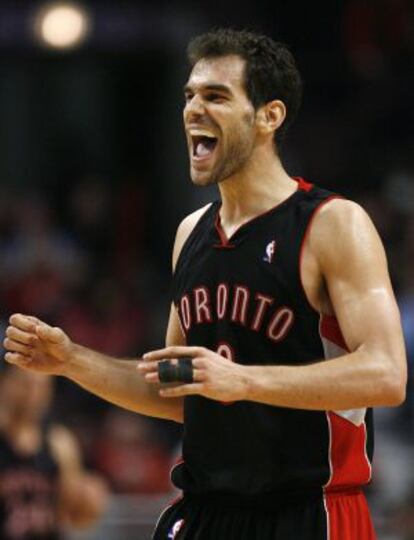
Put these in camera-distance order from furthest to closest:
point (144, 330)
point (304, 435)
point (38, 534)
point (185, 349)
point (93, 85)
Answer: point (93, 85), point (144, 330), point (38, 534), point (304, 435), point (185, 349)

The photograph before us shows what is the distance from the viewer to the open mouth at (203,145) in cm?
512

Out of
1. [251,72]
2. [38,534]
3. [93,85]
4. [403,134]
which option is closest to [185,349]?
[251,72]

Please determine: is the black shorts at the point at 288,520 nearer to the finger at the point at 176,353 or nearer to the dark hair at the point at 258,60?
the finger at the point at 176,353

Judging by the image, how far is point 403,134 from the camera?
13.9 m

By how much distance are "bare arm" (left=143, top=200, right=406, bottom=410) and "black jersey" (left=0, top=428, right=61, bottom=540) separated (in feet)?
16.2

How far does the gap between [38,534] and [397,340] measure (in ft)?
17.2

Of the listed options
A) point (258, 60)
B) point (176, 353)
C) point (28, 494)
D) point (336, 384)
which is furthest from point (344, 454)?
point (28, 494)

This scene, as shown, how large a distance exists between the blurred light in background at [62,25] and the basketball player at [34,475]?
5.12 m

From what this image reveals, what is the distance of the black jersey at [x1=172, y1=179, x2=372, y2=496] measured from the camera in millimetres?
4980

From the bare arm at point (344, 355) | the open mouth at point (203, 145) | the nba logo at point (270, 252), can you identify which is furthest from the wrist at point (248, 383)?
the open mouth at point (203, 145)

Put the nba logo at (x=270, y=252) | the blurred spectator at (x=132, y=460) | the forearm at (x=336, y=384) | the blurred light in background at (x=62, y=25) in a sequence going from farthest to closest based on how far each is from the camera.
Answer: the blurred light in background at (x=62, y=25) < the blurred spectator at (x=132, y=460) < the nba logo at (x=270, y=252) < the forearm at (x=336, y=384)

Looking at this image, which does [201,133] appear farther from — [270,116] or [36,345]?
[36,345]

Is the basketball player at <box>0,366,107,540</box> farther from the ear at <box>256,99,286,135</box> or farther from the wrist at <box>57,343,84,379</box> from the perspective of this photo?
the ear at <box>256,99,286,135</box>

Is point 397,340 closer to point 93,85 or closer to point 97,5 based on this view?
point 97,5
